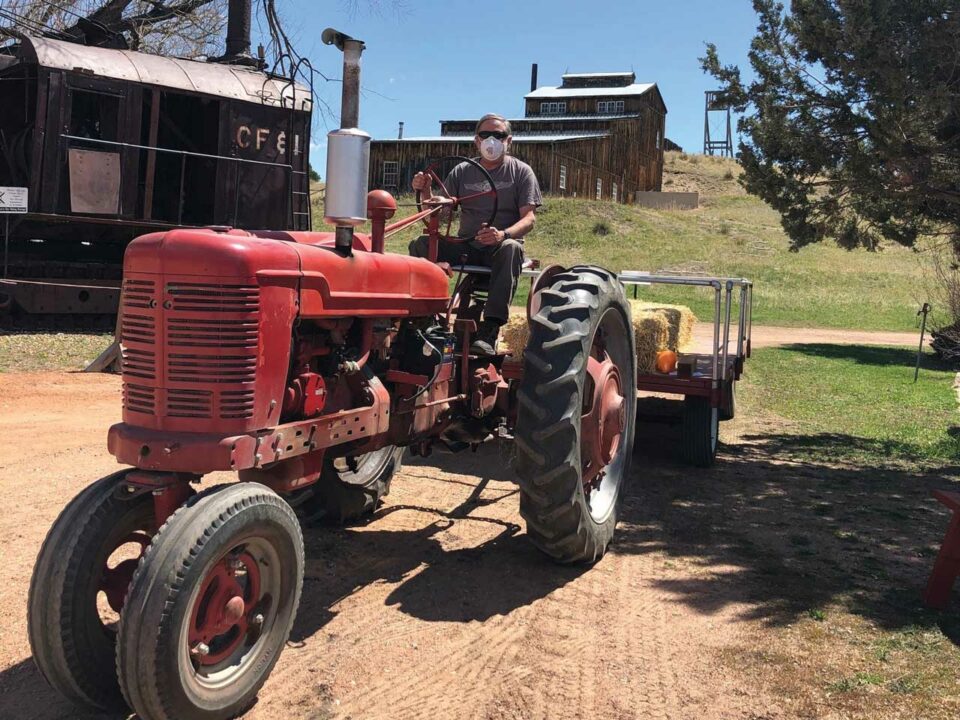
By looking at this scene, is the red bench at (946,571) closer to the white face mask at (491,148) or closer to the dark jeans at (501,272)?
the dark jeans at (501,272)

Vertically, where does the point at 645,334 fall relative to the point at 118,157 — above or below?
below

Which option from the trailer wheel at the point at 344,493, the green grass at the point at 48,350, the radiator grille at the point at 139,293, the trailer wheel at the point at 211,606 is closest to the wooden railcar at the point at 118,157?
the green grass at the point at 48,350

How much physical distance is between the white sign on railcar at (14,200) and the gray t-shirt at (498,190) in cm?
688

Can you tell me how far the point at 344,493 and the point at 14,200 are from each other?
286 inches

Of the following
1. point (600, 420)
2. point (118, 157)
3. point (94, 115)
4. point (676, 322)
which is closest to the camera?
point (600, 420)

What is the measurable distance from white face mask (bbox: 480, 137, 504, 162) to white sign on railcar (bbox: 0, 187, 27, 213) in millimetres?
7009

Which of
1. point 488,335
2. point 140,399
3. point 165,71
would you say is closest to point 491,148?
point 488,335

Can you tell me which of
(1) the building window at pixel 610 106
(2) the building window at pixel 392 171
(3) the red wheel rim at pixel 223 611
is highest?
(1) the building window at pixel 610 106

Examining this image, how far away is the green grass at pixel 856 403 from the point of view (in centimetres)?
814

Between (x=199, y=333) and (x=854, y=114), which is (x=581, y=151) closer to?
(x=854, y=114)

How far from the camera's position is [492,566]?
14.6 feet

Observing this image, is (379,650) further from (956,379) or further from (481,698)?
(956,379)

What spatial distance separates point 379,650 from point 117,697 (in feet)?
3.22

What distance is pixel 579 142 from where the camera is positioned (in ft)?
134
